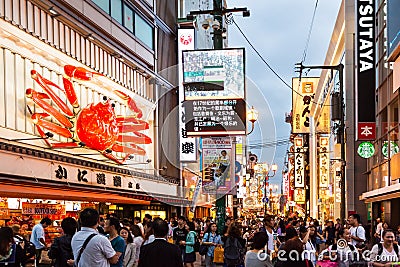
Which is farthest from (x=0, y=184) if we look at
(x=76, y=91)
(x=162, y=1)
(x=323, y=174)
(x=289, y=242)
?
(x=323, y=174)

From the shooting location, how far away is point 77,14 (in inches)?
1110

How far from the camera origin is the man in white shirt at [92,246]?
25.8ft

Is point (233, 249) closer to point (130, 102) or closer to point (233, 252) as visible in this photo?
point (233, 252)

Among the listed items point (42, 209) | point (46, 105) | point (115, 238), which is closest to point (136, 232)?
point (115, 238)

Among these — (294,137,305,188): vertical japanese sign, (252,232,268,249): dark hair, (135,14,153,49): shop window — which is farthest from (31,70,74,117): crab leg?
(294,137,305,188): vertical japanese sign

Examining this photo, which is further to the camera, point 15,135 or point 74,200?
point 74,200

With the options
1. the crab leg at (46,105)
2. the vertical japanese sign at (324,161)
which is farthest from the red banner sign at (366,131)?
the vertical japanese sign at (324,161)

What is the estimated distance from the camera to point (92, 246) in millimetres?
7871

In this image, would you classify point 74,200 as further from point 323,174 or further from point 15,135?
point 323,174

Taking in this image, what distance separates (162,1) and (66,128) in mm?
21995

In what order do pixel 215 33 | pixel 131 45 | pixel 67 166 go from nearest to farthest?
pixel 215 33 < pixel 67 166 < pixel 131 45

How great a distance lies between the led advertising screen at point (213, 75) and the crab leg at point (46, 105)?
7086 mm

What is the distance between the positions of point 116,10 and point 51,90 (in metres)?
10.2

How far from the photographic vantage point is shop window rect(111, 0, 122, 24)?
33562 mm
